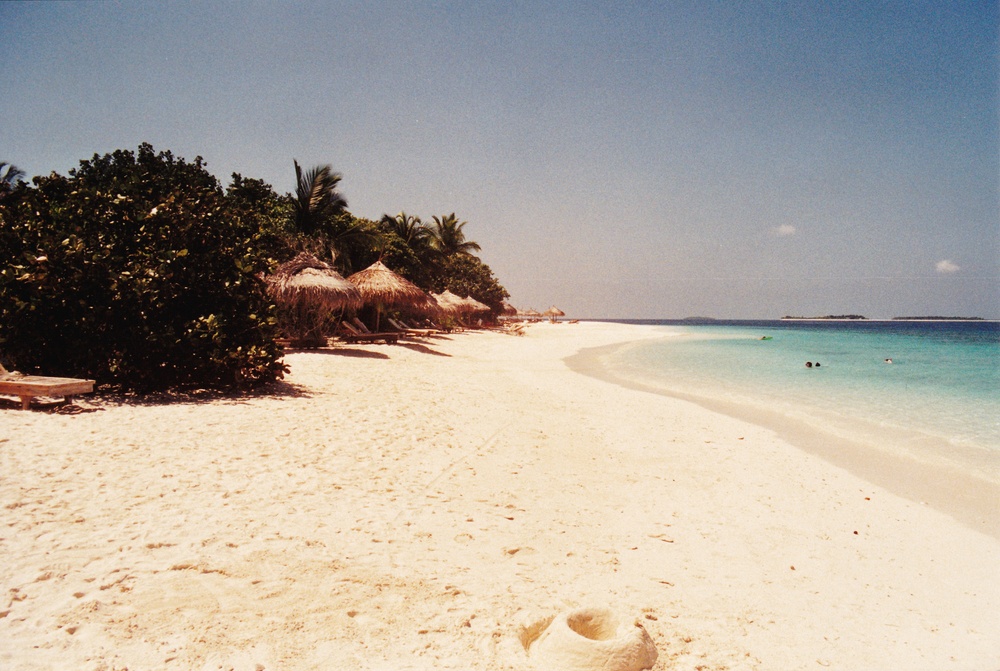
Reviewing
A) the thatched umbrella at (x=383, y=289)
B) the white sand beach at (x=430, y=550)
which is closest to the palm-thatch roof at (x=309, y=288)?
the thatched umbrella at (x=383, y=289)

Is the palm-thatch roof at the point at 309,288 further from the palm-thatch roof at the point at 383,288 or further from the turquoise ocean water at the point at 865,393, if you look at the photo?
the turquoise ocean water at the point at 865,393

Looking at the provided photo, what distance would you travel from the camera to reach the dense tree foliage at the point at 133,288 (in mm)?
7027

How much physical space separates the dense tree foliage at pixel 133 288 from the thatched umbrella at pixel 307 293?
5.41 meters

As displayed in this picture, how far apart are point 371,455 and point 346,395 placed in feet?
10.4

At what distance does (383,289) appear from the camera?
18062 mm

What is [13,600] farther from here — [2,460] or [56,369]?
[56,369]

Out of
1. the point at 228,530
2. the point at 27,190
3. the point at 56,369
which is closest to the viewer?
the point at 228,530

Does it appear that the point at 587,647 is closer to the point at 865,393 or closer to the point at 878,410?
the point at 878,410

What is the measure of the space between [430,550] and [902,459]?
720 cm

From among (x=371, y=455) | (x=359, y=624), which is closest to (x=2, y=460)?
(x=371, y=455)

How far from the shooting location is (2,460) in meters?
4.11

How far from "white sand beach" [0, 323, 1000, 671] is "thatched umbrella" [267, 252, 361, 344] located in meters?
7.68

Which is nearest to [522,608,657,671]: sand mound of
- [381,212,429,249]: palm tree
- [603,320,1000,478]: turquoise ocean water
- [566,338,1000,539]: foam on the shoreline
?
[566,338,1000,539]: foam on the shoreline

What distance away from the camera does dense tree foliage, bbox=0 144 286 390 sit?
23.1 feet
